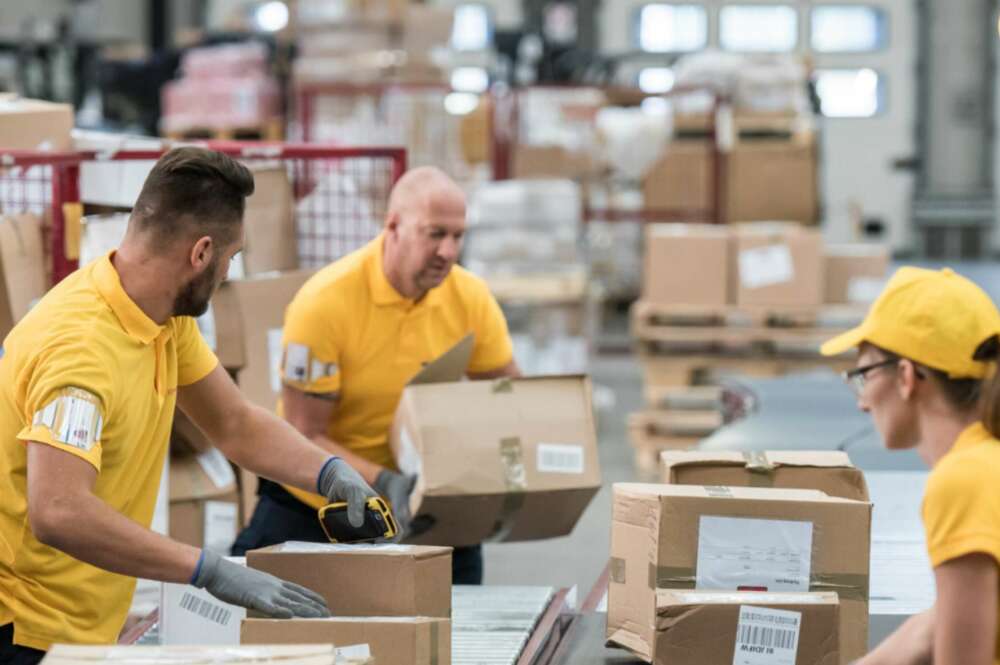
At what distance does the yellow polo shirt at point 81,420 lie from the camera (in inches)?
100

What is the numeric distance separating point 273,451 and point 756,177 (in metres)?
9.16

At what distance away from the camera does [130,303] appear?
8.86 ft

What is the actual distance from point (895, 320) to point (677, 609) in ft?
2.74

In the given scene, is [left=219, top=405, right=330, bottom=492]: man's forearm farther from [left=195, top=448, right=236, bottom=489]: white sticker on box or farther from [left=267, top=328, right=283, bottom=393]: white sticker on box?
[left=267, top=328, right=283, bottom=393]: white sticker on box

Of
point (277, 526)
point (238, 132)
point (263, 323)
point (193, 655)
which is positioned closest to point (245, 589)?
point (193, 655)

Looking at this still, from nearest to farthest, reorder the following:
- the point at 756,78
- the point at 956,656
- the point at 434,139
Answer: the point at 956,656 < the point at 434,139 < the point at 756,78

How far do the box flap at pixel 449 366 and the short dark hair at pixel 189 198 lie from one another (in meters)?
1.16

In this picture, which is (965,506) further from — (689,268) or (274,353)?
(689,268)

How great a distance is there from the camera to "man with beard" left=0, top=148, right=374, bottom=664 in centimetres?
253

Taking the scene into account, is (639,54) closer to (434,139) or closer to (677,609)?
(434,139)

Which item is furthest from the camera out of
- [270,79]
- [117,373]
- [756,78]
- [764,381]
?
[270,79]

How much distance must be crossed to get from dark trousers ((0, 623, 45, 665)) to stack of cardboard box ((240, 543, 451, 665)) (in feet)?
1.37

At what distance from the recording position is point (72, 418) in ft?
8.27

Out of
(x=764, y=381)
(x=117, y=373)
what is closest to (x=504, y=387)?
(x=117, y=373)
